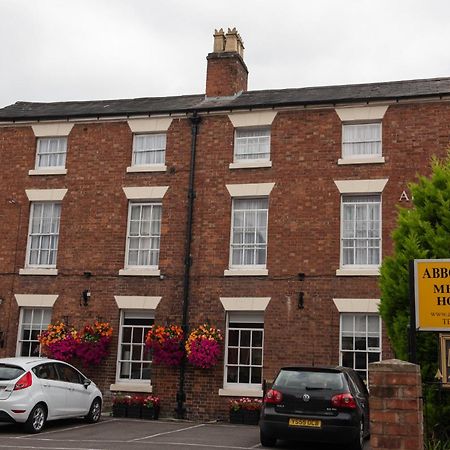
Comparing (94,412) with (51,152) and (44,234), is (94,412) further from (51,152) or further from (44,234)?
(51,152)

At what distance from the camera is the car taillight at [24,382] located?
12920 mm

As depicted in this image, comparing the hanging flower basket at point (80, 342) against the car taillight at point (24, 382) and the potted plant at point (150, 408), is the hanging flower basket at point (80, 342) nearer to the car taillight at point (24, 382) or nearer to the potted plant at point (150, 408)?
the potted plant at point (150, 408)

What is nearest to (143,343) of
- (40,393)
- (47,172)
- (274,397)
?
(40,393)

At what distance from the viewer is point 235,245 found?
1809 centimetres

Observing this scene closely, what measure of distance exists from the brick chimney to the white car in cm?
969

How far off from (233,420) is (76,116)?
9701mm

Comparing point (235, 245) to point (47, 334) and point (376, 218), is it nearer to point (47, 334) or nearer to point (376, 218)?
point (376, 218)

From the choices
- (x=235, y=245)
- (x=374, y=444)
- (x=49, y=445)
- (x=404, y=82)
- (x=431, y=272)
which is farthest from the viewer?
(x=404, y=82)

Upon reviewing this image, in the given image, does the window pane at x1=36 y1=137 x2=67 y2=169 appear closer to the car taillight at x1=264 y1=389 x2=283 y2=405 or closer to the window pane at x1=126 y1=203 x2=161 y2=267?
the window pane at x1=126 y1=203 x2=161 y2=267

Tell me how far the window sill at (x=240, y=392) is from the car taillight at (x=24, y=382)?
18.4 feet

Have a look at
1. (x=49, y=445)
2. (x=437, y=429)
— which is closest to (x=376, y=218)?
(x=437, y=429)

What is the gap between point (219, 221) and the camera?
59.6ft

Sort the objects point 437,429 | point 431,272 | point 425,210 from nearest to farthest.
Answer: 1. point 431,272
2. point 437,429
3. point 425,210

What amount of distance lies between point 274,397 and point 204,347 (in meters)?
5.35
